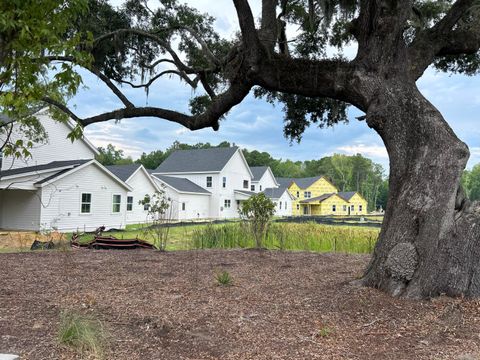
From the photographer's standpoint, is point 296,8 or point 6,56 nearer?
point 6,56

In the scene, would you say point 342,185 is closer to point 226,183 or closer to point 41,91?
point 226,183

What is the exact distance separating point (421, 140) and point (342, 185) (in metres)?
78.3

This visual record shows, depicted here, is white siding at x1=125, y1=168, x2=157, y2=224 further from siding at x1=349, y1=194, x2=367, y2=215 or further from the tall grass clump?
siding at x1=349, y1=194, x2=367, y2=215

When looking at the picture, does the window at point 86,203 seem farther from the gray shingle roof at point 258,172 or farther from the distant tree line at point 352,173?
the distant tree line at point 352,173

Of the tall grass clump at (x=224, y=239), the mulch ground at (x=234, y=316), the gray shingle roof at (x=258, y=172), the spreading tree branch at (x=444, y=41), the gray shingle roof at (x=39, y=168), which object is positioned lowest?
the mulch ground at (x=234, y=316)

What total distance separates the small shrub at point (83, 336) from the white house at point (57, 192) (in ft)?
52.3

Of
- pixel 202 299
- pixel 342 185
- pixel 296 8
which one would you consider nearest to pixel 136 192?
pixel 296 8

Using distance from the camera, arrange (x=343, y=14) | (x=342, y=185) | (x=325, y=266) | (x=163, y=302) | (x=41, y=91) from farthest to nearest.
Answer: (x=342, y=185) → (x=343, y=14) → (x=325, y=266) → (x=163, y=302) → (x=41, y=91)

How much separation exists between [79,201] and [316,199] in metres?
38.9

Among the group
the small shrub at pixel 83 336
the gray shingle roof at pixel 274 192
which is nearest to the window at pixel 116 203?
the small shrub at pixel 83 336

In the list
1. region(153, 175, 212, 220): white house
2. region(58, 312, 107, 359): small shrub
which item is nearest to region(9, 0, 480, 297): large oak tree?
region(58, 312, 107, 359): small shrub

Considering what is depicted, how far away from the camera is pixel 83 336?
3.08 metres

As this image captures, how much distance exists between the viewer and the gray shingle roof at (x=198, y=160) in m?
36.2

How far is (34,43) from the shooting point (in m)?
3.09
